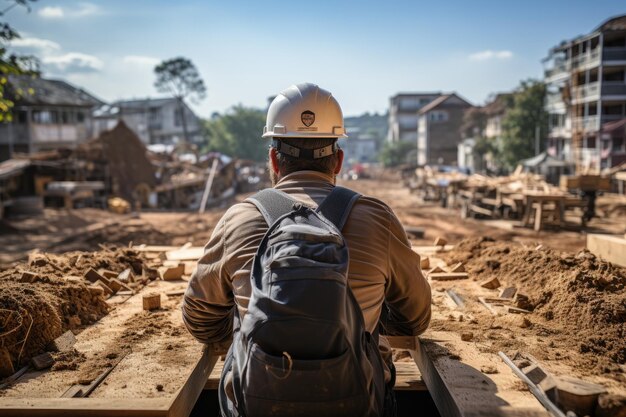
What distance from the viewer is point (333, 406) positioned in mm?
1993

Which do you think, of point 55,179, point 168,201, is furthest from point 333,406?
point 168,201

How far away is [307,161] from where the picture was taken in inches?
108

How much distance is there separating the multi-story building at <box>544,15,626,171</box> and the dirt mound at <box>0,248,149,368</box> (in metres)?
36.5

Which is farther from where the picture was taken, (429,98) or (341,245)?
(429,98)

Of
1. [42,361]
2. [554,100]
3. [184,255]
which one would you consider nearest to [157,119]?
[554,100]

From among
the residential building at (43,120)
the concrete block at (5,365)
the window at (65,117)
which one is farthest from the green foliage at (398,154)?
the concrete block at (5,365)

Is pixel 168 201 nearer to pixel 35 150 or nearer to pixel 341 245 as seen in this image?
pixel 35 150

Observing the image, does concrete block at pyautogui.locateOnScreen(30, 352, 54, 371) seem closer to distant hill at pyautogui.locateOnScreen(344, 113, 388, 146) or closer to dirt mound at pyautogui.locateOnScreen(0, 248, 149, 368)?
dirt mound at pyautogui.locateOnScreen(0, 248, 149, 368)

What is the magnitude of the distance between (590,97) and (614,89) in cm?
159

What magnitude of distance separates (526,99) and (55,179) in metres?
33.4

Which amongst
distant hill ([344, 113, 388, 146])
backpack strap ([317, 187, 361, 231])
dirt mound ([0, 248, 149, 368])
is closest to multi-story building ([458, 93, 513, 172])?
dirt mound ([0, 248, 149, 368])

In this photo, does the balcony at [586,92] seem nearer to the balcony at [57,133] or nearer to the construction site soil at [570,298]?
the balcony at [57,133]

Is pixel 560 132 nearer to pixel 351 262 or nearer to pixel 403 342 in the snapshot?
pixel 403 342

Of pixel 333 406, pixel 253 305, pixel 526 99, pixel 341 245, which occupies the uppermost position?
pixel 526 99
